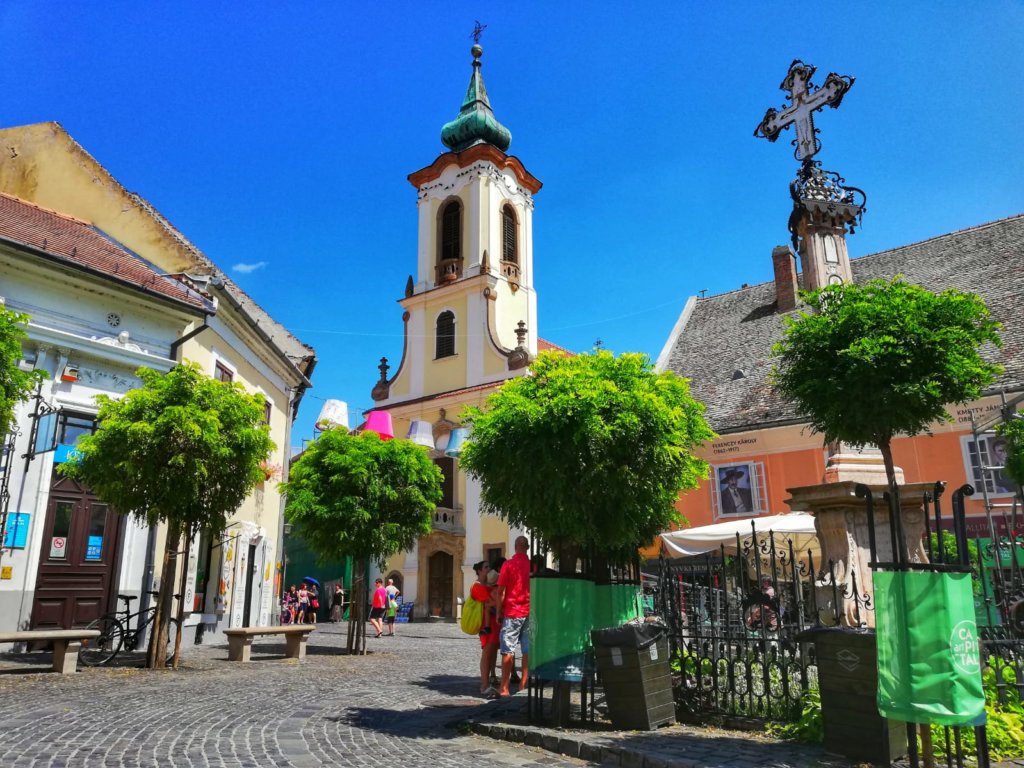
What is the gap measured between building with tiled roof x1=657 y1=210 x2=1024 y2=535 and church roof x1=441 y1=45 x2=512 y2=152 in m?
16.0

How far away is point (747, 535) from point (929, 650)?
8.96 m

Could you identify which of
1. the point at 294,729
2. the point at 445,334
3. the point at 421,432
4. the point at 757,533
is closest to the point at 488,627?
the point at 294,729

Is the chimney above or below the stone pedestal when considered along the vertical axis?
above

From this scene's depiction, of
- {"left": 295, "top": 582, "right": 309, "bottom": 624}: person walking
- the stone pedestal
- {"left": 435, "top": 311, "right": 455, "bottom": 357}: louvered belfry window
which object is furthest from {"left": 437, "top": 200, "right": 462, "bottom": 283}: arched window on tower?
the stone pedestal

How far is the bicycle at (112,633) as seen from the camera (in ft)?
40.0

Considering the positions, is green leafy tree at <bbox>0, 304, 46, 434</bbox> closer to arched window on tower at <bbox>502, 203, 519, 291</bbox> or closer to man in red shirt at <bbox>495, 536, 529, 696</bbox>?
man in red shirt at <bbox>495, 536, 529, 696</bbox>

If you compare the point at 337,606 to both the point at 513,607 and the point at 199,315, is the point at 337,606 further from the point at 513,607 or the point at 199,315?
the point at 513,607

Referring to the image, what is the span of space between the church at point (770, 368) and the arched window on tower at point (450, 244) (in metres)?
11.9

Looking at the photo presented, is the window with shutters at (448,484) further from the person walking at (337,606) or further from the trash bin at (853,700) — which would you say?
the trash bin at (853,700)

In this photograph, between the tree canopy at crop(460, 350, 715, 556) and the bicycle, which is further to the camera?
the bicycle

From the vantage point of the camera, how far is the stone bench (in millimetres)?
12648

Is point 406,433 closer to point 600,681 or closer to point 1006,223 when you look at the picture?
point 1006,223

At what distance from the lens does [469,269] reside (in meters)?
36.6

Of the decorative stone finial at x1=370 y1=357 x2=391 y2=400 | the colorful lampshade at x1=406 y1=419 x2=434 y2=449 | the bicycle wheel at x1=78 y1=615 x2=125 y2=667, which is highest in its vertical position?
the decorative stone finial at x1=370 y1=357 x2=391 y2=400
